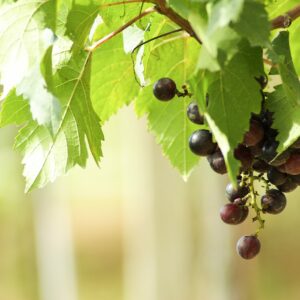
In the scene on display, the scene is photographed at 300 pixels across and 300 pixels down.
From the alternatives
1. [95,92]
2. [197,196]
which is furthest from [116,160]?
[95,92]

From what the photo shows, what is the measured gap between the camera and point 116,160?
A: 3639 millimetres

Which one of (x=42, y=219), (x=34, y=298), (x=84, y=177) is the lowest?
(x=34, y=298)

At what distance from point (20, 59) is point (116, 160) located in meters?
3.25

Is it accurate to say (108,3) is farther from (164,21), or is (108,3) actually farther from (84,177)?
(84,177)

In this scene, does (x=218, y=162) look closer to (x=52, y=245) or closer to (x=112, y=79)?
(x=112, y=79)

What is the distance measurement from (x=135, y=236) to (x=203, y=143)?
235 centimetres

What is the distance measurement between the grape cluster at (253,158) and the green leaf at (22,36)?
97 mm

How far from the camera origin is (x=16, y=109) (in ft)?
1.54

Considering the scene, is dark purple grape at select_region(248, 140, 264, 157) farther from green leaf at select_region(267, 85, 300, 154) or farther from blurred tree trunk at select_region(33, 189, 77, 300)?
blurred tree trunk at select_region(33, 189, 77, 300)

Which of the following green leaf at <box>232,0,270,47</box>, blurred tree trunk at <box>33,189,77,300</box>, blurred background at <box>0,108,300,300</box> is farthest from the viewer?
blurred tree trunk at <box>33,189,77,300</box>

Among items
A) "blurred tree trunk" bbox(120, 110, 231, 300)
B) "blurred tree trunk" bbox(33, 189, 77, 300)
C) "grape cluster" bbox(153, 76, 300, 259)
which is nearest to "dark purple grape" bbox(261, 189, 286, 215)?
"grape cluster" bbox(153, 76, 300, 259)

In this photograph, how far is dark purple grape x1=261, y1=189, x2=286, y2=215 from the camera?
48cm

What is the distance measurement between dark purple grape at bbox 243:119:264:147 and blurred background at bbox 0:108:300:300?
1.21 m

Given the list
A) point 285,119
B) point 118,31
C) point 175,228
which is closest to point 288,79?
point 285,119
